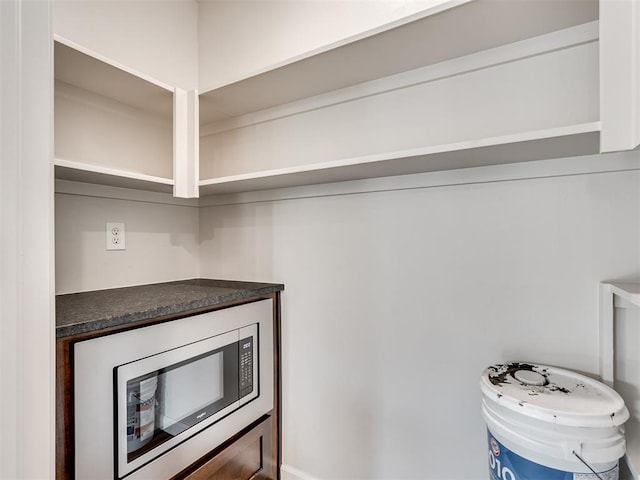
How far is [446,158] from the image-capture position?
3.28 ft

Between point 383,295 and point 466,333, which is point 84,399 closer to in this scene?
point 383,295

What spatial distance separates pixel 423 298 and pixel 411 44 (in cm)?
82

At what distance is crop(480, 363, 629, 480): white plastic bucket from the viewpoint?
28.9 inches

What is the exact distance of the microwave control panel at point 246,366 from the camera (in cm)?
130

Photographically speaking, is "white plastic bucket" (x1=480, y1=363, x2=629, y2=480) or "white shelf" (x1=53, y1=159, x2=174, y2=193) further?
"white shelf" (x1=53, y1=159, x2=174, y2=193)

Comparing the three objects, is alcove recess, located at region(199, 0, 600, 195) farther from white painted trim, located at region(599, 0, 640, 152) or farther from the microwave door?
the microwave door

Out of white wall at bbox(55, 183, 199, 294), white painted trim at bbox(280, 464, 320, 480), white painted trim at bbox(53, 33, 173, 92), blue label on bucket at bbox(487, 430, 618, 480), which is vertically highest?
white painted trim at bbox(53, 33, 173, 92)

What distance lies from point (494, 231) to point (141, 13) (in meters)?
1.67

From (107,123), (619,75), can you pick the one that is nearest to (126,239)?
(107,123)

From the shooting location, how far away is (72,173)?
43.3 inches

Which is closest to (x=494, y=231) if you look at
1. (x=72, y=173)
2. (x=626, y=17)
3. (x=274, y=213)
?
(x=626, y=17)
